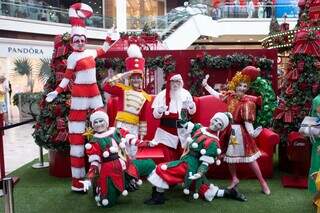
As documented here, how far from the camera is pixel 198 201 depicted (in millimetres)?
4461

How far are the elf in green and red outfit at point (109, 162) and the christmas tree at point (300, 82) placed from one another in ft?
6.67

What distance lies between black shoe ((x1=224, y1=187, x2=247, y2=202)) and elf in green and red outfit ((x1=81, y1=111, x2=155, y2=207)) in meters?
1.01

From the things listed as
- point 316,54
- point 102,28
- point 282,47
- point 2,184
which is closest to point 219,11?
point 102,28

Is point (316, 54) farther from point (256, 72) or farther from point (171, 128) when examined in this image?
point (171, 128)

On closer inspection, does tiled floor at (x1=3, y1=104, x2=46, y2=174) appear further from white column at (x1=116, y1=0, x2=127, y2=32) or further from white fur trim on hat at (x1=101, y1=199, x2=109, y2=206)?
white column at (x1=116, y1=0, x2=127, y2=32)

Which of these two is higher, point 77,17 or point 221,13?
point 221,13

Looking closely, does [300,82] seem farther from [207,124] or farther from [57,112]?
[57,112]

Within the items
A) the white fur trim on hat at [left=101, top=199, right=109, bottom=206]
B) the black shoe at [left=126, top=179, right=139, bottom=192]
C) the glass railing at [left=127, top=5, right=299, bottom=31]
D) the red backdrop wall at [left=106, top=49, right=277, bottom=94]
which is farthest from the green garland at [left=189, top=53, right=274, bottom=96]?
the glass railing at [left=127, top=5, right=299, bottom=31]

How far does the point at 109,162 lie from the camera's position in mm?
4145

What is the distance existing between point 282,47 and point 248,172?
3742 mm

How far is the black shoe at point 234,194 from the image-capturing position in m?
4.46

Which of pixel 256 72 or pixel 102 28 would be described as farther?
pixel 102 28

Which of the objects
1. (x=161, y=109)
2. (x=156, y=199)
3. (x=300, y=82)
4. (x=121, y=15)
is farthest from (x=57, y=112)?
(x=121, y=15)

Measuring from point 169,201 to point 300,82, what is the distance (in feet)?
6.97
